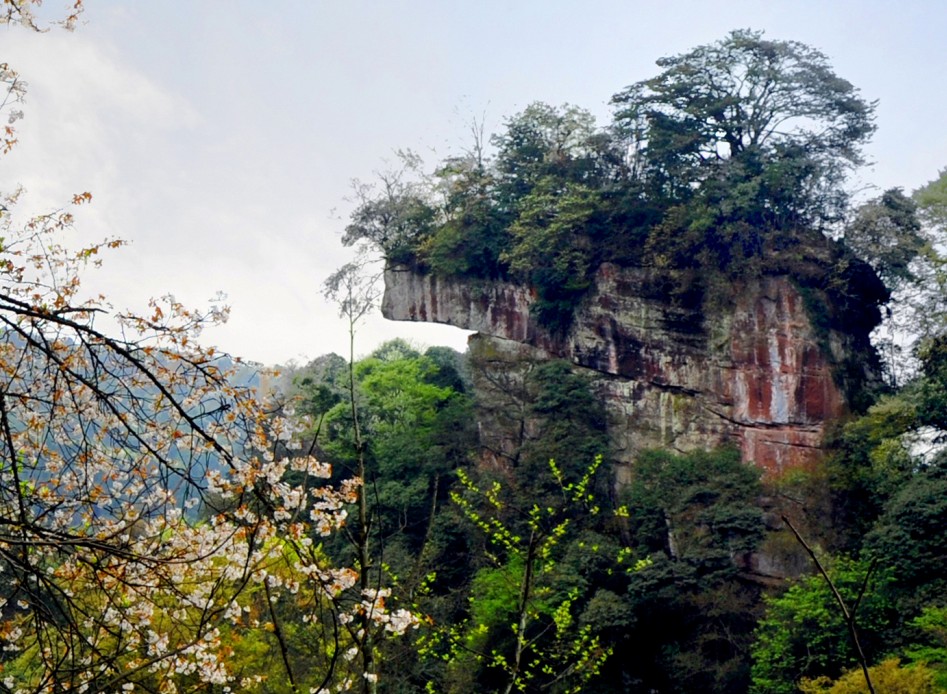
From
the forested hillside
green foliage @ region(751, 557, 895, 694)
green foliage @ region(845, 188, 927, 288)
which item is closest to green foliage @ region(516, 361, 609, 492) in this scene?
the forested hillside

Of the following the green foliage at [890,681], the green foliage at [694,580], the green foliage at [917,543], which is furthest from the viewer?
the green foliage at [694,580]

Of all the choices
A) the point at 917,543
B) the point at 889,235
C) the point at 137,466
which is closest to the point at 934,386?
the point at 917,543

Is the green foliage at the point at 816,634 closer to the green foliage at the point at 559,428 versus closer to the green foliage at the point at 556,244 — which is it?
the green foliage at the point at 559,428

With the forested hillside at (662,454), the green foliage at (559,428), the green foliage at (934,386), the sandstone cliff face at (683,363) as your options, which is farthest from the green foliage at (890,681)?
the green foliage at (559,428)

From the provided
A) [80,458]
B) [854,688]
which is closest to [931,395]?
[854,688]

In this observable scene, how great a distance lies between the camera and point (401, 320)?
26.0 m

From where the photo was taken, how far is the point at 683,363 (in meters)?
21.0

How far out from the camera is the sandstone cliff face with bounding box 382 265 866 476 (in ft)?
63.4

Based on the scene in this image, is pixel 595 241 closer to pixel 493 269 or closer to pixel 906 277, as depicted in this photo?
pixel 493 269

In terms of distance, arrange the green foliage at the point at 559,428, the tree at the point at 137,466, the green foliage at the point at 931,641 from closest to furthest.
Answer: the tree at the point at 137,466, the green foliage at the point at 931,641, the green foliage at the point at 559,428

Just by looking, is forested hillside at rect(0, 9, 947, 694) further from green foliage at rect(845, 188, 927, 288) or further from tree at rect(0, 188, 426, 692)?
tree at rect(0, 188, 426, 692)

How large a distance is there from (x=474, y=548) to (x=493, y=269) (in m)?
8.17

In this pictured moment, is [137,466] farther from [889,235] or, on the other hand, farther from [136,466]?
[889,235]

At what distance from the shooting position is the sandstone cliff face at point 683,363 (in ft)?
63.4
